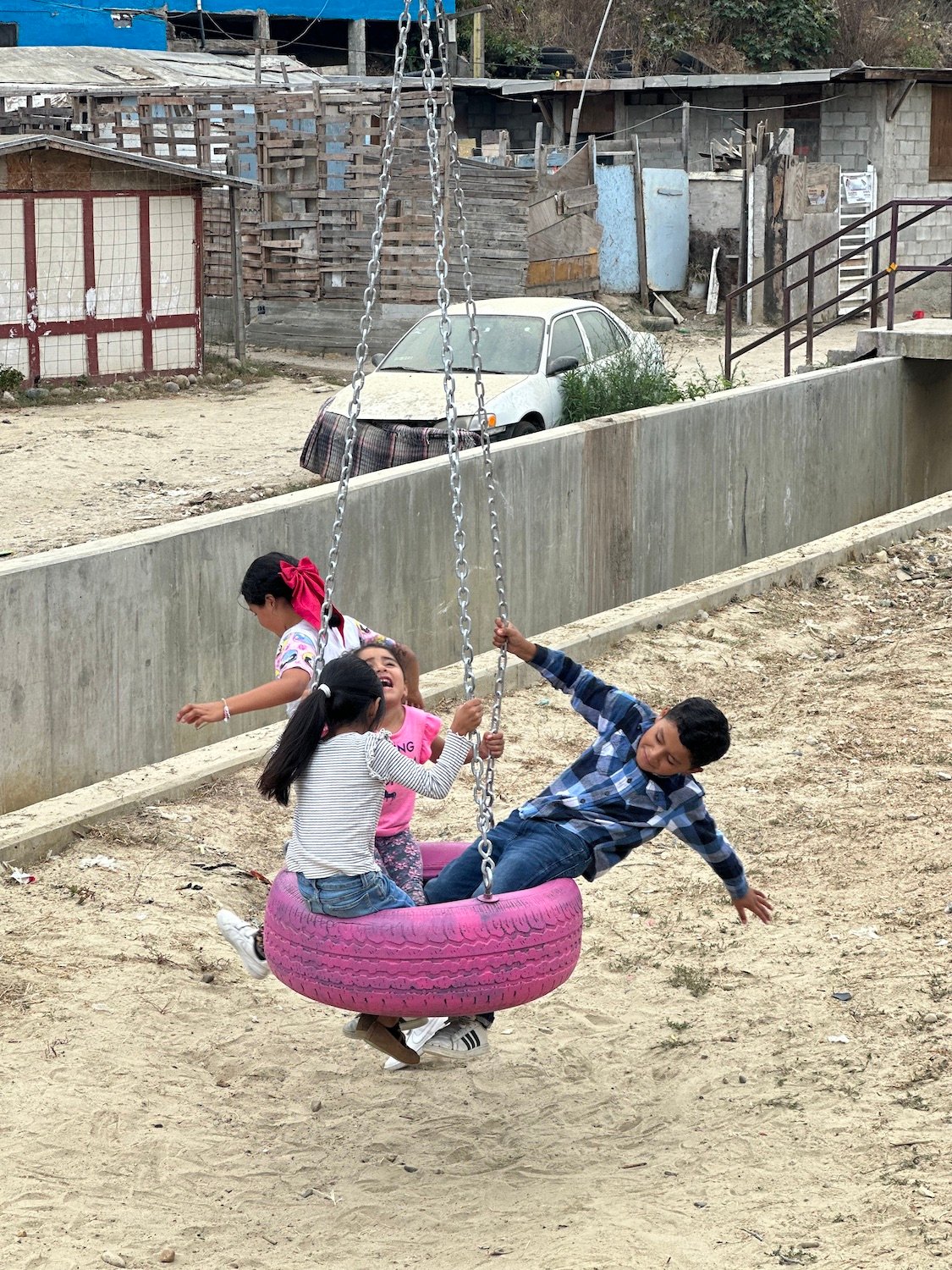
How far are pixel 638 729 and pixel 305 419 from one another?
14.7m

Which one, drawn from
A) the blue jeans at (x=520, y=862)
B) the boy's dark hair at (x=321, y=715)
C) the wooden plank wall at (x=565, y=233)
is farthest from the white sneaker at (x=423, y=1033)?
the wooden plank wall at (x=565, y=233)

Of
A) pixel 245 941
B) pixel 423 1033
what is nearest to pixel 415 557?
pixel 245 941

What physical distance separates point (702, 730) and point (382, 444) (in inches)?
345

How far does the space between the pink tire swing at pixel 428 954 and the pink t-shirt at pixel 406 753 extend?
51 centimetres

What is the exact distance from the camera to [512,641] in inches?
Result: 185

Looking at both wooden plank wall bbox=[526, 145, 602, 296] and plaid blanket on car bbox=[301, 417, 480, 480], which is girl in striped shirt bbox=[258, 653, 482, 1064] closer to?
plaid blanket on car bbox=[301, 417, 480, 480]

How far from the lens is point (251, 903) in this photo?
256 inches

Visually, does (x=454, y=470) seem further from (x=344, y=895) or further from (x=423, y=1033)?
(x=423, y=1033)

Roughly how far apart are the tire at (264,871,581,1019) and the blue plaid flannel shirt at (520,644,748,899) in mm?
424

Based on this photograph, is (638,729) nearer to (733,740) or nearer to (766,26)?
(733,740)

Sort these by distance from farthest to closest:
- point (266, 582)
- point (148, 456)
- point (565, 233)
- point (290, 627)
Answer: point (565, 233)
point (148, 456)
point (290, 627)
point (266, 582)

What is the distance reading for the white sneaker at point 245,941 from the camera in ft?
15.8

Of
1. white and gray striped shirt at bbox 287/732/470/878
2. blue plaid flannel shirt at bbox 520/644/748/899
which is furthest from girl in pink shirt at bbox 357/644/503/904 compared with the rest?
white and gray striped shirt at bbox 287/732/470/878

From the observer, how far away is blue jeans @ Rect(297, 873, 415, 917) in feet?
14.1
